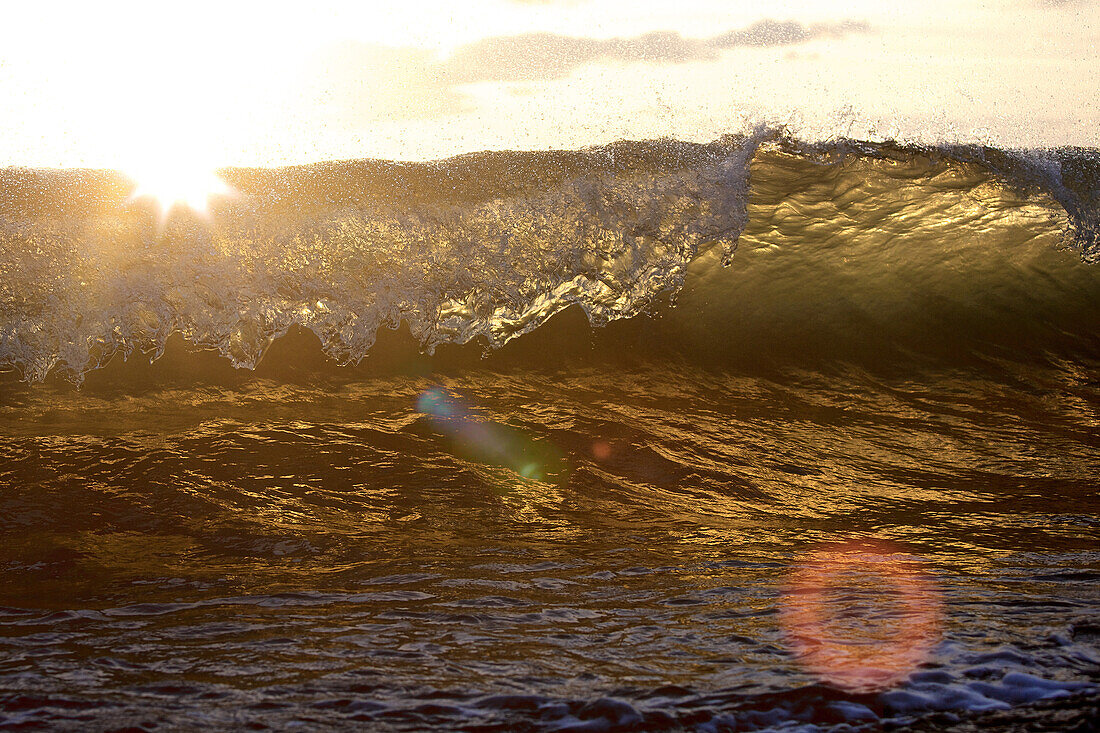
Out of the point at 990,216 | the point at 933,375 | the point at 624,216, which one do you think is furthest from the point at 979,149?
the point at 624,216

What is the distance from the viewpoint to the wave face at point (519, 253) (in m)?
6.87

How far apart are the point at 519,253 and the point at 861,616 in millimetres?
Result: 4569

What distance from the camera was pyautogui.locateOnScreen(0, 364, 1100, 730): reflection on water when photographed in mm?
2502

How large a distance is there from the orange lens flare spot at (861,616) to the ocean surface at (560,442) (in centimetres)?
2

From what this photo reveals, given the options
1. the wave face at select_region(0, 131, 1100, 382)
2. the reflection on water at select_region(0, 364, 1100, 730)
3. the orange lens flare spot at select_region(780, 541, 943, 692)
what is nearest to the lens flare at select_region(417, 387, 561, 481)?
the reflection on water at select_region(0, 364, 1100, 730)

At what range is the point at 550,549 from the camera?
4090mm

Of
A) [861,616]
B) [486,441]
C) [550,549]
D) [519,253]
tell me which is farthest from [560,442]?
[861,616]

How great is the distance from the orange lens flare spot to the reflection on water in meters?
0.02

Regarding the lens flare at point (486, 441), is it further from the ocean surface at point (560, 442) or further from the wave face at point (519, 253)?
the wave face at point (519, 253)

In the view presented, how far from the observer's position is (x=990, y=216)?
25.7 feet

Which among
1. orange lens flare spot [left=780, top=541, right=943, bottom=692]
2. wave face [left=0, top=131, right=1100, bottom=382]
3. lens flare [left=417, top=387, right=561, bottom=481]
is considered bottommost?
orange lens flare spot [left=780, top=541, right=943, bottom=692]

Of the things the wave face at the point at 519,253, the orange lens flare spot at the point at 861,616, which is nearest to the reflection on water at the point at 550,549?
the orange lens flare spot at the point at 861,616

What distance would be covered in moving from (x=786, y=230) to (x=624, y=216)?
4.56 feet

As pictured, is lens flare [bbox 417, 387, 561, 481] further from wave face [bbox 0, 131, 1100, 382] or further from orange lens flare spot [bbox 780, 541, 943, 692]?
orange lens flare spot [bbox 780, 541, 943, 692]
